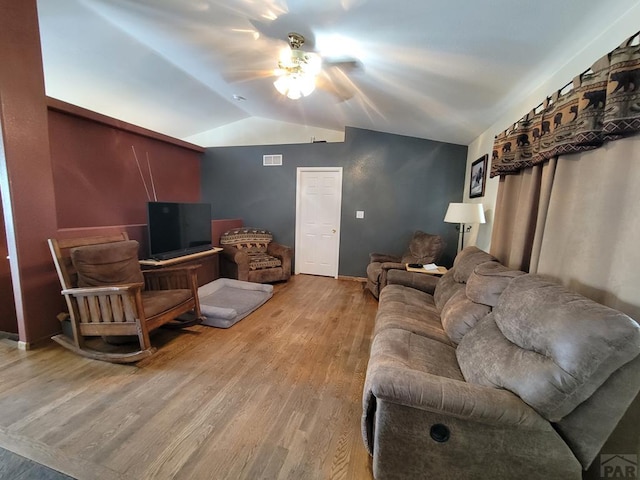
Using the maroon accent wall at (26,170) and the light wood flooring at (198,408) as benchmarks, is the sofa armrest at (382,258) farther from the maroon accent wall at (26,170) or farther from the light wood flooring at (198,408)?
the maroon accent wall at (26,170)

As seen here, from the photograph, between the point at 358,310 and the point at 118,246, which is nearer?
the point at 118,246

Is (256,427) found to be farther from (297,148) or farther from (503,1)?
(297,148)

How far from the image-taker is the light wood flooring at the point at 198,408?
1.29 meters

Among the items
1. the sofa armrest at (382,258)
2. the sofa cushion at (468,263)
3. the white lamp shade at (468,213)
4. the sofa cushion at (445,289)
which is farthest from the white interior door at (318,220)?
the sofa cushion at (468,263)

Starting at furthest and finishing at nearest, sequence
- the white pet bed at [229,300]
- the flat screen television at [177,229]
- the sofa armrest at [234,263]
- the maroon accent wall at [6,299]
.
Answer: the sofa armrest at [234,263], the flat screen television at [177,229], the white pet bed at [229,300], the maroon accent wall at [6,299]

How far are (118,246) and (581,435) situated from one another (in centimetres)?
330

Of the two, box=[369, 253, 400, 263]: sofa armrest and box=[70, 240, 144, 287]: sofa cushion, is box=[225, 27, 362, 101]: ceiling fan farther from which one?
box=[369, 253, 400, 263]: sofa armrest

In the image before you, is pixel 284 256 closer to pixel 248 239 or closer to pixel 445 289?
pixel 248 239

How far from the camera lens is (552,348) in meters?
1.03

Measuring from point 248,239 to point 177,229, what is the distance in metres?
1.31

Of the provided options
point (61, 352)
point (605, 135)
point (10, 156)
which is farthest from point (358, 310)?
point (10, 156)

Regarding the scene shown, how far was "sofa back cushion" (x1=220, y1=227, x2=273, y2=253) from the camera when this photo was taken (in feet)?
14.3

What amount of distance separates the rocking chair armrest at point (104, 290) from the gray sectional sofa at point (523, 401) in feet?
6.04

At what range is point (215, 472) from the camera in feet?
4.08
